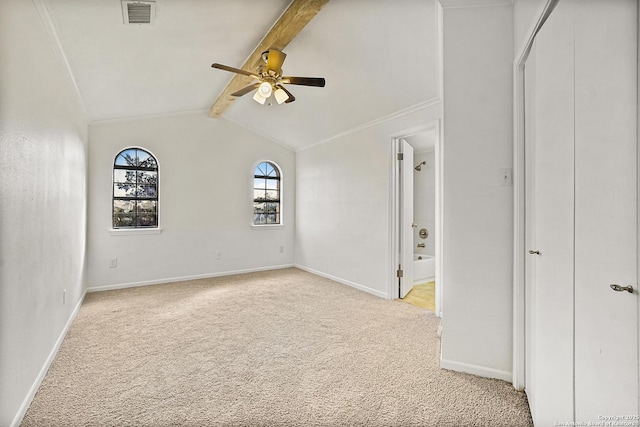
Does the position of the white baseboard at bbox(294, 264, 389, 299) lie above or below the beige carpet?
above

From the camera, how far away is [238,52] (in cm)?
307

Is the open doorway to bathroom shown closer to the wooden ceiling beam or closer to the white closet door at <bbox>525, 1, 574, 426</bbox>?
the white closet door at <bbox>525, 1, 574, 426</bbox>

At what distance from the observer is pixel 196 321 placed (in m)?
2.96

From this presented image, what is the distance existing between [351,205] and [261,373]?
2777 mm

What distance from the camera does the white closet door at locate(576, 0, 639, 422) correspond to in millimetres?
898

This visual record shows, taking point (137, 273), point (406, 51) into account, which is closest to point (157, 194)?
point (137, 273)

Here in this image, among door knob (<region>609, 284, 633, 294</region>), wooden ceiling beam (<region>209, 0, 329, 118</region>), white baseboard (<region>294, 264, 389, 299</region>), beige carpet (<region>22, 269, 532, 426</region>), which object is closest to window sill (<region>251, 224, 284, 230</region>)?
white baseboard (<region>294, 264, 389, 299</region>)

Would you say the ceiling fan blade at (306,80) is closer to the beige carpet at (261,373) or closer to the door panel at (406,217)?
the door panel at (406,217)

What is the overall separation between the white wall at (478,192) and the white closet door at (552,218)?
0.80 feet

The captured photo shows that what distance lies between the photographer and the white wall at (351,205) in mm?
3807

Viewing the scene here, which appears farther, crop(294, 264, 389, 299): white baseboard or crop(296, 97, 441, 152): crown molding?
crop(294, 264, 389, 299): white baseboard

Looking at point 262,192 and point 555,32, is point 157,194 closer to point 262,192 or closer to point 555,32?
point 262,192

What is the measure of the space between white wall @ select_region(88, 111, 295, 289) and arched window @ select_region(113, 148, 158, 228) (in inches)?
4.7

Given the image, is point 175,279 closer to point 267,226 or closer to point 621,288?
point 267,226
